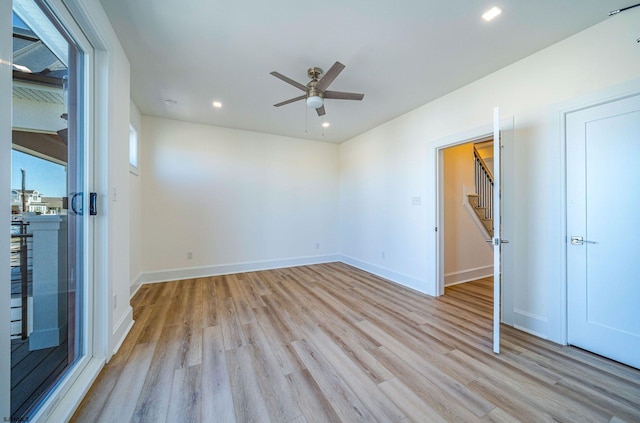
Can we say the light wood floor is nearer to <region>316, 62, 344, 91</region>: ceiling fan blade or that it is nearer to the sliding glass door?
the sliding glass door

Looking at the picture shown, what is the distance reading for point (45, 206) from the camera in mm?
1409

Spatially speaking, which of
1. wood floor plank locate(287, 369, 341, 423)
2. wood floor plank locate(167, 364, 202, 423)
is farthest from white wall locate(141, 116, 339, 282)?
wood floor plank locate(287, 369, 341, 423)

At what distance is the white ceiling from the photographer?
5.94ft

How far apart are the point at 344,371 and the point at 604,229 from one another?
2520 millimetres

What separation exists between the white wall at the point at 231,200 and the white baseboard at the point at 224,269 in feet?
0.05

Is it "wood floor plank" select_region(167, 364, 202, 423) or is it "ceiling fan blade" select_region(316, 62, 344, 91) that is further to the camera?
"ceiling fan blade" select_region(316, 62, 344, 91)

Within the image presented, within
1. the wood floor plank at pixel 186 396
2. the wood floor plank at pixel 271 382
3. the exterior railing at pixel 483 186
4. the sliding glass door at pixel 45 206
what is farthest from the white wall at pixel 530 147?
the sliding glass door at pixel 45 206

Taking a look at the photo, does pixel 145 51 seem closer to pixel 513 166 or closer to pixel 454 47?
pixel 454 47

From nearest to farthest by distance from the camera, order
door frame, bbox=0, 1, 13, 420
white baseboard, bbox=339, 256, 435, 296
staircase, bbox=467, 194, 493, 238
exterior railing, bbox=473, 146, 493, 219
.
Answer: door frame, bbox=0, 1, 13, 420 < white baseboard, bbox=339, 256, 435, 296 < staircase, bbox=467, 194, 493, 238 < exterior railing, bbox=473, 146, 493, 219

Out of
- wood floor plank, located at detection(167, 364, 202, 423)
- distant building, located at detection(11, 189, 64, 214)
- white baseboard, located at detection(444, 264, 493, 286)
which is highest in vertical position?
distant building, located at detection(11, 189, 64, 214)

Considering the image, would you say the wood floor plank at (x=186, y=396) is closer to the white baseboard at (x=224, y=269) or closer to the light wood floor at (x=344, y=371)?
the light wood floor at (x=344, y=371)

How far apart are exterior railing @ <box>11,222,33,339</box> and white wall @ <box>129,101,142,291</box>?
2.31 metres

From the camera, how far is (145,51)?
2322 millimetres

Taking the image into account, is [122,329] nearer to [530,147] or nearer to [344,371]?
[344,371]
